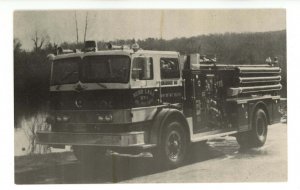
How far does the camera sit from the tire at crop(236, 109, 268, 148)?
5.84 meters

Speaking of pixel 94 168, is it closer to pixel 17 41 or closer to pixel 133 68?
pixel 133 68

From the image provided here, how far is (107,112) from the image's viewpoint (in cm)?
524

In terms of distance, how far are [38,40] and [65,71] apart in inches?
18.3

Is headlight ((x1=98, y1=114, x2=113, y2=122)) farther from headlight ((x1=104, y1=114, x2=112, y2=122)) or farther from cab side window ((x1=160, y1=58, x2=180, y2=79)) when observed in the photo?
cab side window ((x1=160, y1=58, x2=180, y2=79))

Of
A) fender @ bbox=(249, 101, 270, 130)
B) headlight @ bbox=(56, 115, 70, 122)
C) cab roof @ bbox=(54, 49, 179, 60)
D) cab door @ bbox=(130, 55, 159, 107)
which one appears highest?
cab roof @ bbox=(54, 49, 179, 60)

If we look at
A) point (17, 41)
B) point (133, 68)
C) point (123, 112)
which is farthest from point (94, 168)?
point (17, 41)

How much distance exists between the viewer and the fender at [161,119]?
5239mm

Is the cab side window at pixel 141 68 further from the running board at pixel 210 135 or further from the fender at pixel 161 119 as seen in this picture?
the running board at pixel 210 135

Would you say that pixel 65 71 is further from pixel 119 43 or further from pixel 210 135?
pixel 210 135

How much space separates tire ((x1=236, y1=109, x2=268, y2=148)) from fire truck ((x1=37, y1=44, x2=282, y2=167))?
43 mm

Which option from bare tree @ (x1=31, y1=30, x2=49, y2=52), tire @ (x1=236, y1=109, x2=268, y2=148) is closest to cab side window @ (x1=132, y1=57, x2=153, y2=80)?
bare tree @ (x1=31, y1=30, x2=49, y2=52)

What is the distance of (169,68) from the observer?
5.49 meters

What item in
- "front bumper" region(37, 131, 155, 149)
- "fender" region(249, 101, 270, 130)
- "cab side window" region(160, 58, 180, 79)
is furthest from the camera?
Result: "fender" region(249, 101, 270, 130)

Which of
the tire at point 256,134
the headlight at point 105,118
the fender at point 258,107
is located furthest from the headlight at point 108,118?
the fender at point 258,107
